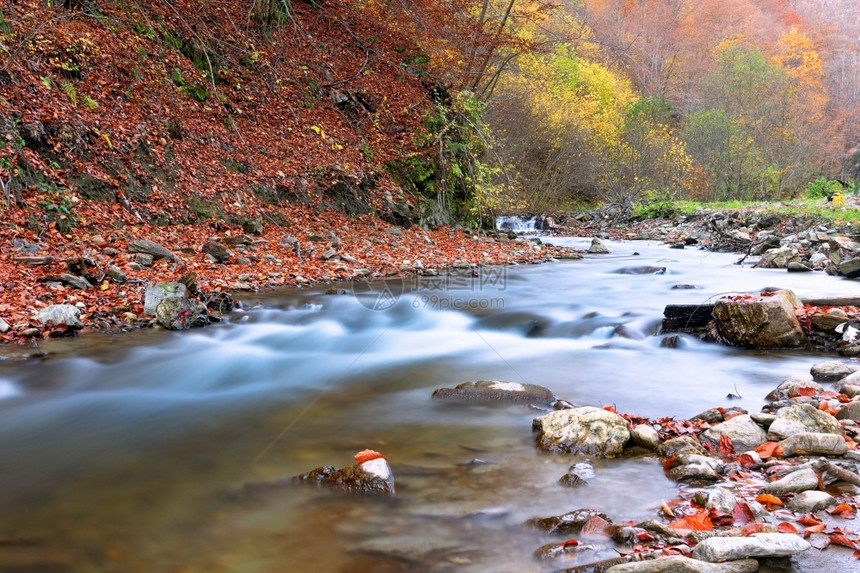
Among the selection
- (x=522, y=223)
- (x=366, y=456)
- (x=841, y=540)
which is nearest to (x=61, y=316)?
(x=366, y=456)

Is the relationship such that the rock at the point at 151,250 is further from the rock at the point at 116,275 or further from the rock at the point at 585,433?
the rock at the point at 585,433

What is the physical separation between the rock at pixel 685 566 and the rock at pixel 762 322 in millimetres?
4284

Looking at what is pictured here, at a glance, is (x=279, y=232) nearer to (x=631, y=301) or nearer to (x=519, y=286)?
(x=519, y=286)

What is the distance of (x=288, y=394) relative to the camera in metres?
5.11

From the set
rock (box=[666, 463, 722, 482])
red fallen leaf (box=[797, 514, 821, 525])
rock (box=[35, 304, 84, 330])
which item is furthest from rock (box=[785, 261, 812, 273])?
rock (box=[35, 304, 84, 330])

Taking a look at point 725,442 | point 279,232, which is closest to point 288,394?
point 725,442

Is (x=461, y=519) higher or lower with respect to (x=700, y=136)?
lower

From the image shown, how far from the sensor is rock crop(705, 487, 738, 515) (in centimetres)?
252

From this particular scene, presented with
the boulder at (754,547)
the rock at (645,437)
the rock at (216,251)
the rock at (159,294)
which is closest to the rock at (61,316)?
the rock at (159,294)

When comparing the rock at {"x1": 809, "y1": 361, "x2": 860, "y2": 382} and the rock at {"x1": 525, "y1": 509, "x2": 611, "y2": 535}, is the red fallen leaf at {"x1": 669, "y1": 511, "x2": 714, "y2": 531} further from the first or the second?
the rock at {"x1": 809, "y1": 361, "x2": 860, "y2": 382}

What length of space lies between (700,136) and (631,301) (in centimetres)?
1959

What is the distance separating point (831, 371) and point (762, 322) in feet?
4.18

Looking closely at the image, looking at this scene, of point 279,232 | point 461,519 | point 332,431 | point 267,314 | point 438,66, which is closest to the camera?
point 461,519

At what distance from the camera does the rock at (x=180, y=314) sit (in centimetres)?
636
